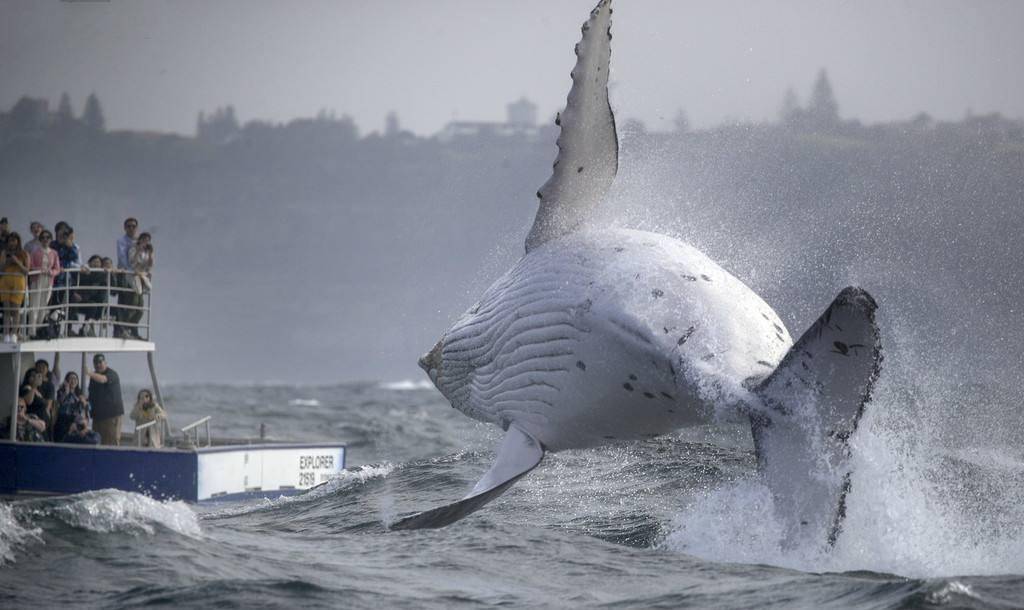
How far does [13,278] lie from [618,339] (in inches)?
523

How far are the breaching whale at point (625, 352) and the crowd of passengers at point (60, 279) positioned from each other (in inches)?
407

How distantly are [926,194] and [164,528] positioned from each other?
53300 mm

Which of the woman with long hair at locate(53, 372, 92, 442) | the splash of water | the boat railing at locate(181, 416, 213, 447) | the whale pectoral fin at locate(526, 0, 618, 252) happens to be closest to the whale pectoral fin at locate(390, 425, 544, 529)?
the whale pectoral fin at locate(526, 0, 618, 252)

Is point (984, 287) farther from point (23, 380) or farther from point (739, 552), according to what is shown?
point (739, 552)

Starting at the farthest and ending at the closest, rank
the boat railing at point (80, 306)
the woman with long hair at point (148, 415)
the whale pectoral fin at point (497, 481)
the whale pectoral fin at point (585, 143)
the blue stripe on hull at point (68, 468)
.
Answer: the woman with long hair at point (148, 415) → the boat railing at point (80, 306) → the blue stripe on hull at point (68, 468) → the whale pectoral fin at point (585, 143) → the whale pectoral fin at point (497, 481)

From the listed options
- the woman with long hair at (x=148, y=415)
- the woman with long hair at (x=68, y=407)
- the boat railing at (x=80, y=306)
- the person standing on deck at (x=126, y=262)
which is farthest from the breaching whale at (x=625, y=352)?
the woman with long hair at (x=148, y=415)

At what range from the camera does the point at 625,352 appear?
929cm

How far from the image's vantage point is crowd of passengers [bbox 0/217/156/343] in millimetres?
19719

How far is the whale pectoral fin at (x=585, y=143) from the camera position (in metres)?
→ 10.8

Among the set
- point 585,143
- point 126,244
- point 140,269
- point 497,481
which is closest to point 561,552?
point 497,481

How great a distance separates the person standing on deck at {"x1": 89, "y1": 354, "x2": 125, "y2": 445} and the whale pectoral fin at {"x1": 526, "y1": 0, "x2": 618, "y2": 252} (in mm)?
12189

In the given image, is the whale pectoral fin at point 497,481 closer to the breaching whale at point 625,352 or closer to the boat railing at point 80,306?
the breaching whale at point 625,352

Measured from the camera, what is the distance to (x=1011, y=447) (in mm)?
26375

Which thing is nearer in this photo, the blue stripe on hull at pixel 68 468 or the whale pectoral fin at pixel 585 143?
the whale pectoral fin at pixel 585 143
